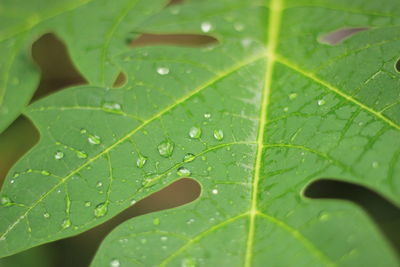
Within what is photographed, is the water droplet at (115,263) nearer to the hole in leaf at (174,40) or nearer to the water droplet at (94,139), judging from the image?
the water droplet at (94,139)

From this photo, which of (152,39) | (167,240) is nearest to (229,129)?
(167,240)

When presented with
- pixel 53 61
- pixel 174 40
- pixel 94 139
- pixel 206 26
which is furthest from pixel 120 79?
pixel 94 139

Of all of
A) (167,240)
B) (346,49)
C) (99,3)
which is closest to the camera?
(167,240)

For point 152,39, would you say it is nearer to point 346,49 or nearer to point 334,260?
point 346,49

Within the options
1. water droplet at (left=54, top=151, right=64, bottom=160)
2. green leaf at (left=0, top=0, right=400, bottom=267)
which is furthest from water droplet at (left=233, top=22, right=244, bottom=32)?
water droplet at (left=54, top=151, right=64, bottom=160)

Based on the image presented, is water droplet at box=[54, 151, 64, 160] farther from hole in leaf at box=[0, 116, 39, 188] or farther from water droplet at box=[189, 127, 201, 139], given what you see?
hole in leaf at box=[0, 116, 39, 188]

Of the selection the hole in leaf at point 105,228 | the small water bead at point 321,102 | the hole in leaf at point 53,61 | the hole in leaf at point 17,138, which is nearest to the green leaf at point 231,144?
the small water bead at point 321,102

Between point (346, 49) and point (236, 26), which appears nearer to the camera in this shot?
point (346, 49)
